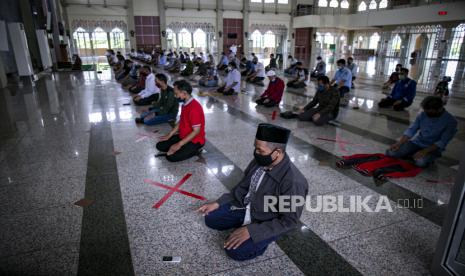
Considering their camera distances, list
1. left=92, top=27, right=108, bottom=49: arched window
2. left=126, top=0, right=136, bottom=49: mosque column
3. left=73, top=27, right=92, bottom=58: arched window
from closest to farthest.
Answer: left=73, top=27, right=92, bottom=58: arched window < left=126, top=0, right=136, bottom=49: mosque column < left=92, top=27, right=108, bottom=49: arched window

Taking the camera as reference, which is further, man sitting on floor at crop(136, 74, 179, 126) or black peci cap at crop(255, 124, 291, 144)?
man sitting on floor at crop(136, 74, 179, 126)

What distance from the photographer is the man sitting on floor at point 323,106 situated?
6.44 metres

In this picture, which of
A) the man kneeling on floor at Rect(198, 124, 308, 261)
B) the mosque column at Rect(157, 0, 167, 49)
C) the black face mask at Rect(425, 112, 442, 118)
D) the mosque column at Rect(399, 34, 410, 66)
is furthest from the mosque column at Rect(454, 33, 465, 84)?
the mosque column at Rect(157, 0, 167, 49)

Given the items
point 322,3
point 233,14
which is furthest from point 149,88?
point 322,3

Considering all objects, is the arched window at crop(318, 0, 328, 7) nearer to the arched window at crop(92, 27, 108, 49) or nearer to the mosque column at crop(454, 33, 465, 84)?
the mosque column at crop(454, 33, 465, 84)

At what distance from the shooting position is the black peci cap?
2076mm

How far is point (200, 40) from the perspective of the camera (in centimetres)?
3091

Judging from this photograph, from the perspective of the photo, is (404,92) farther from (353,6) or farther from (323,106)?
(353,6)

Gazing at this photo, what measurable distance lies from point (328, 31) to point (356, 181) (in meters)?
31.9

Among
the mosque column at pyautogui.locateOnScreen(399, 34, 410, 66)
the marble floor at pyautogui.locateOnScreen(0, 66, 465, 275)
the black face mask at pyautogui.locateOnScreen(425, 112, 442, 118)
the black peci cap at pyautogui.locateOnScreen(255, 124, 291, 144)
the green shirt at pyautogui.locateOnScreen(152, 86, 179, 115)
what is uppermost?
the mosque column at pyautogui.locateOnScreen(399, 34, 410, 66)

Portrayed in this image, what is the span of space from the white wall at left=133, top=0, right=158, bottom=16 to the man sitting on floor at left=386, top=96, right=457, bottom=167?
1105 inches


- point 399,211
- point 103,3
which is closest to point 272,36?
point 103,3

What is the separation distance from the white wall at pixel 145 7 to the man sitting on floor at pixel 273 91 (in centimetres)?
2355

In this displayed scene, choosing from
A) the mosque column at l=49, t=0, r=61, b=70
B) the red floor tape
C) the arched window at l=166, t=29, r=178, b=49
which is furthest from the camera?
the arched window at l=166, t=29, r=178, b=49
